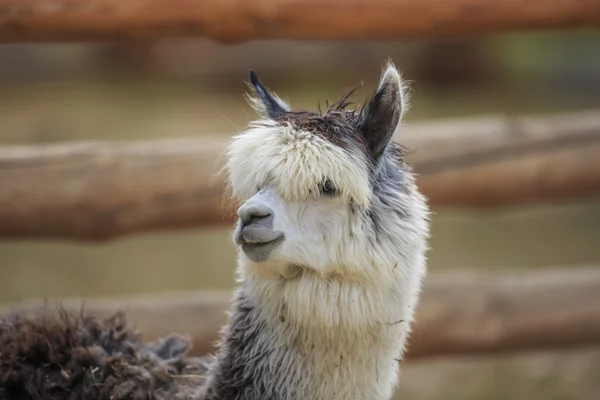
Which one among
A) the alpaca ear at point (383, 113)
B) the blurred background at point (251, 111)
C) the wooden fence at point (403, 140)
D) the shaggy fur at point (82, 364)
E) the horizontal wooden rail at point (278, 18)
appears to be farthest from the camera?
the blurred background at point (251, 111)

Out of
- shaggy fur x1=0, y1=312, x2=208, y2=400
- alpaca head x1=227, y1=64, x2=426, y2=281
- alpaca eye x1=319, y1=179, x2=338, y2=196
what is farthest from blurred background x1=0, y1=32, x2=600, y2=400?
alpaca eye x1=319, y1=179, x2=338, y2=196

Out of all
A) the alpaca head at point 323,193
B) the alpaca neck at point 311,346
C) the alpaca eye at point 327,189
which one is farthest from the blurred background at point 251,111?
the alpaca eye at point 327,189

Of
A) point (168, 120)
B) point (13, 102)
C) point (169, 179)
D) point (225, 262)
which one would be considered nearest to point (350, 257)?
point (169, 179)

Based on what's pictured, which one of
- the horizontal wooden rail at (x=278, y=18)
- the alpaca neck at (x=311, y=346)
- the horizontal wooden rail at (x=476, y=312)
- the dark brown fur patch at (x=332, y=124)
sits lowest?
the horizontal wooden rail at (x=476, y=312)

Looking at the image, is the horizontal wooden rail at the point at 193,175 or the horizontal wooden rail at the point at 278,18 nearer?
the horizontal wooden rail at the point at 278,18

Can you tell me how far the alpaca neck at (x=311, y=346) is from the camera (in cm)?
243

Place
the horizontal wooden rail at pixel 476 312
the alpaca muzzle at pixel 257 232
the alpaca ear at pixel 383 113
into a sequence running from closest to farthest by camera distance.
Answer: the alpaca muzzle at pixel 257 232 → the alpaca ear at pixel 383 113 → the horizontal wooden rail at pixel 476 312

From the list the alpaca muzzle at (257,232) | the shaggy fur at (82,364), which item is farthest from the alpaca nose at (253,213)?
the shaggy fur at (82,364)

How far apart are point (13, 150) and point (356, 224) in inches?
84.8

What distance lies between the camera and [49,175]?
12.7 feet

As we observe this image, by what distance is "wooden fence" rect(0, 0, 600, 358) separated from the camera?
3.77 metres

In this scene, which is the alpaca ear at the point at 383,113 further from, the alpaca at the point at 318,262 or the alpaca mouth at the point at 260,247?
the alpaca mouth at the point at 260,247

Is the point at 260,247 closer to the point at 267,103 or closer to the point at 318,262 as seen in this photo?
the point at 318,262

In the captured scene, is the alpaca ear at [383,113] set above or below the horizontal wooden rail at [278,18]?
below
